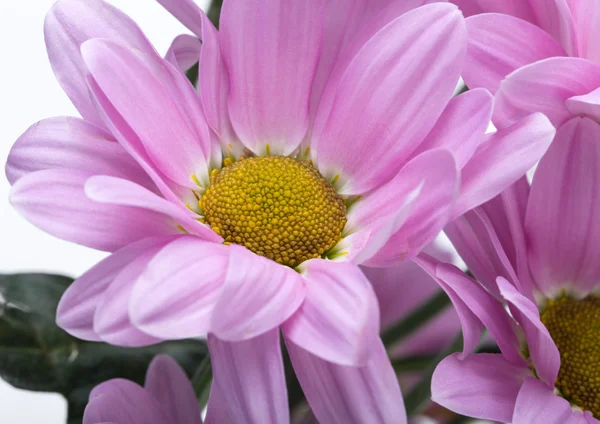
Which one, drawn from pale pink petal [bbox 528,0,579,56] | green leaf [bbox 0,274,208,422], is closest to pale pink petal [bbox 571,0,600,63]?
pale pink petal [bbox 528,0,579,56]

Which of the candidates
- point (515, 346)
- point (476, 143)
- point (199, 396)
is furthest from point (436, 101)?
point (199, 396)

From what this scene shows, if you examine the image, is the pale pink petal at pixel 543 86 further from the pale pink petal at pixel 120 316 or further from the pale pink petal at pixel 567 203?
the pale pink petal at pixel 120 316

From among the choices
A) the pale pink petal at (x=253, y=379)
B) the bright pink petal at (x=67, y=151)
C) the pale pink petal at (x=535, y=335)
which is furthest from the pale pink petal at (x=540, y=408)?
the bright pink petal at (x=67, y=151)

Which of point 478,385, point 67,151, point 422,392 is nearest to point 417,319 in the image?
point 422,392

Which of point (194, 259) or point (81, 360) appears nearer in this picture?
point (194, 259)

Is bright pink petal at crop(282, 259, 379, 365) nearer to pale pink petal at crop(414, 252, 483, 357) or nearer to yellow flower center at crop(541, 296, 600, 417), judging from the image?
pale pink petal at crop(414, 252, 483, 357)

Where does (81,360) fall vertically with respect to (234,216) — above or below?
below

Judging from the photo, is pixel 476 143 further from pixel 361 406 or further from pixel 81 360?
pixel 81 360

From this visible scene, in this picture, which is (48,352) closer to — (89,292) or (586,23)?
(89,292)
